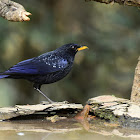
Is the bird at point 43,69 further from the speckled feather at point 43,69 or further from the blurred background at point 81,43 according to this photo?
the blurred background at point 81,43

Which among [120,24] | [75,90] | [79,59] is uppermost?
[120,24]

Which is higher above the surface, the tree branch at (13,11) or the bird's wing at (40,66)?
the tree branch at (13,11)

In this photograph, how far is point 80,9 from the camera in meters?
8.05

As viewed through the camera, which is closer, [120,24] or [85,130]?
[85,130]

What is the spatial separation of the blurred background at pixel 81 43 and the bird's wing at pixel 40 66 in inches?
91.3

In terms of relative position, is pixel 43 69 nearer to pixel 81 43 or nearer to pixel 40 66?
pixel 40 66

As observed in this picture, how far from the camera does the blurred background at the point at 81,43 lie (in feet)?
25.0

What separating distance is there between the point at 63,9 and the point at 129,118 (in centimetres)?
426

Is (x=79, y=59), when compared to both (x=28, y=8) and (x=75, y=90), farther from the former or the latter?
(x=28, y=8)

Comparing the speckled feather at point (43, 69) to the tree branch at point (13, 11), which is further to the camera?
the speckled feather at point (43, 69)

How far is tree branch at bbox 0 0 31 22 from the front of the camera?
411cm

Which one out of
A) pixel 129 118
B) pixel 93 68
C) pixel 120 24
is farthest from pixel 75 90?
pixel 129 118

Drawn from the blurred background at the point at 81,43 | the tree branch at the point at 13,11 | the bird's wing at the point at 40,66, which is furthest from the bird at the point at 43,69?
the blurred background at the point at 81,43

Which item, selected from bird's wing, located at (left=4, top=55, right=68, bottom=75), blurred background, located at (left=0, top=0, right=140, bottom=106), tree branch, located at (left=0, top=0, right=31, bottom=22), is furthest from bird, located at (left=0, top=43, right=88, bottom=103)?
blurred background, located at (left=0, top=0, right=140, bottom=106)
